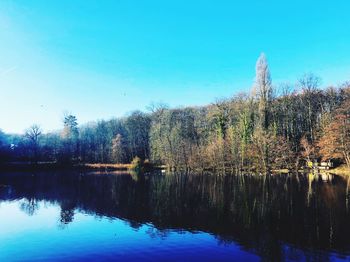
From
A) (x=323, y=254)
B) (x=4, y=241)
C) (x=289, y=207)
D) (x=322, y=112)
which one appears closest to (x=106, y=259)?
(x=4, y=241)

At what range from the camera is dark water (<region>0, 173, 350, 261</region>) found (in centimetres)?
1290

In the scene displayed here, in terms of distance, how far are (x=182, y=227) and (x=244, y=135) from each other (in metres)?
41.6

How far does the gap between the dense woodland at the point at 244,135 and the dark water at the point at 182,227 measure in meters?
25.9

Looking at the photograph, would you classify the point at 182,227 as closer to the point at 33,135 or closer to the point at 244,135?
the point at 244,135

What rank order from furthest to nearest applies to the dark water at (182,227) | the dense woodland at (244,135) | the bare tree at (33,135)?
the bare tree at (33,135), the dense woodland at (244,135), the dark water at (182,227)

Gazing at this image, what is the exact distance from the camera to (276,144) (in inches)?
2098

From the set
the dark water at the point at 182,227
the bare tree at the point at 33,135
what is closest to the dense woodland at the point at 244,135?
the bare tree at the point at 33,135

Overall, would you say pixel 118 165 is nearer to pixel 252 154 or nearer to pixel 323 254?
pixel 252 154

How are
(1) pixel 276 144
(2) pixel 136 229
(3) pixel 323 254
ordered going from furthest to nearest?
1. (1) pixel 276 144
2. (2) pixel 136 229
3. (3) pixel 323 254

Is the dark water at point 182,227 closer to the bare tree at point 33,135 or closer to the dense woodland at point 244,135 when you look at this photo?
the dense woodland at point 244,135

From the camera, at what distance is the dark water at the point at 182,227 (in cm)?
1290

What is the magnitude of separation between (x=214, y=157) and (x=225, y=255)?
1851 inches

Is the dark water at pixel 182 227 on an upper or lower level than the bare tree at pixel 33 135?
lower

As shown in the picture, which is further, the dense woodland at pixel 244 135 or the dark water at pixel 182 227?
the dense woodland at pixel 244 135
